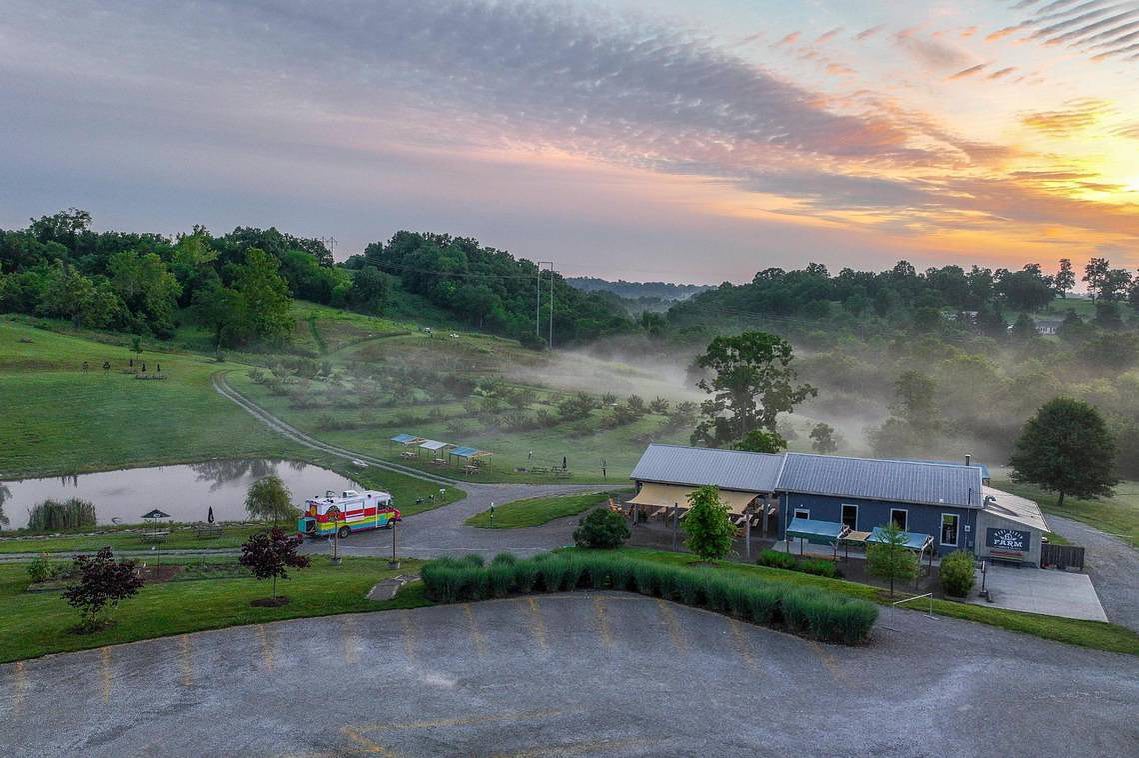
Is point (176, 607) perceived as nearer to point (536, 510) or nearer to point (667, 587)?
point (667, 587)

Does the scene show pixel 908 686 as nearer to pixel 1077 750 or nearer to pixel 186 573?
pixel 1077 750

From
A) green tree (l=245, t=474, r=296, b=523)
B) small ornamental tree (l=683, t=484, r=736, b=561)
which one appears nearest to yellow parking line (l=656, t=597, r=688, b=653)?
small ornamental tree (l=683, t=484, r=736, b=561)

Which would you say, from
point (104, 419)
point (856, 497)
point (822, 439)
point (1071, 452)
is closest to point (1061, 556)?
point (856, 497)

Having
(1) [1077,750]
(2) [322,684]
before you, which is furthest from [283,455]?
(1) [1077,750]

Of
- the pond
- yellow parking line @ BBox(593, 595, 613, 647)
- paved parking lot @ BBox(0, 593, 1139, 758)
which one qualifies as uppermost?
yellow parking line @ BBox(593, 595, 613, 647)

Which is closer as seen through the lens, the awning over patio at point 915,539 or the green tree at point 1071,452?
the awning over patio at point 915,539

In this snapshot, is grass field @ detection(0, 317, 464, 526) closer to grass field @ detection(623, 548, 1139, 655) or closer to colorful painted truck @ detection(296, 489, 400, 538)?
colorful painted truck @ detection(296, 489, 400, 538)

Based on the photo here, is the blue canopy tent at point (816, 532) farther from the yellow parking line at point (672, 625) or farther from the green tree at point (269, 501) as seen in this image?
the green tree at point (269, 501)

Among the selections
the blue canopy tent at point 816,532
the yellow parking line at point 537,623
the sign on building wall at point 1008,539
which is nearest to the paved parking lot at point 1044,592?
the sign on building wall at point 1008,539
